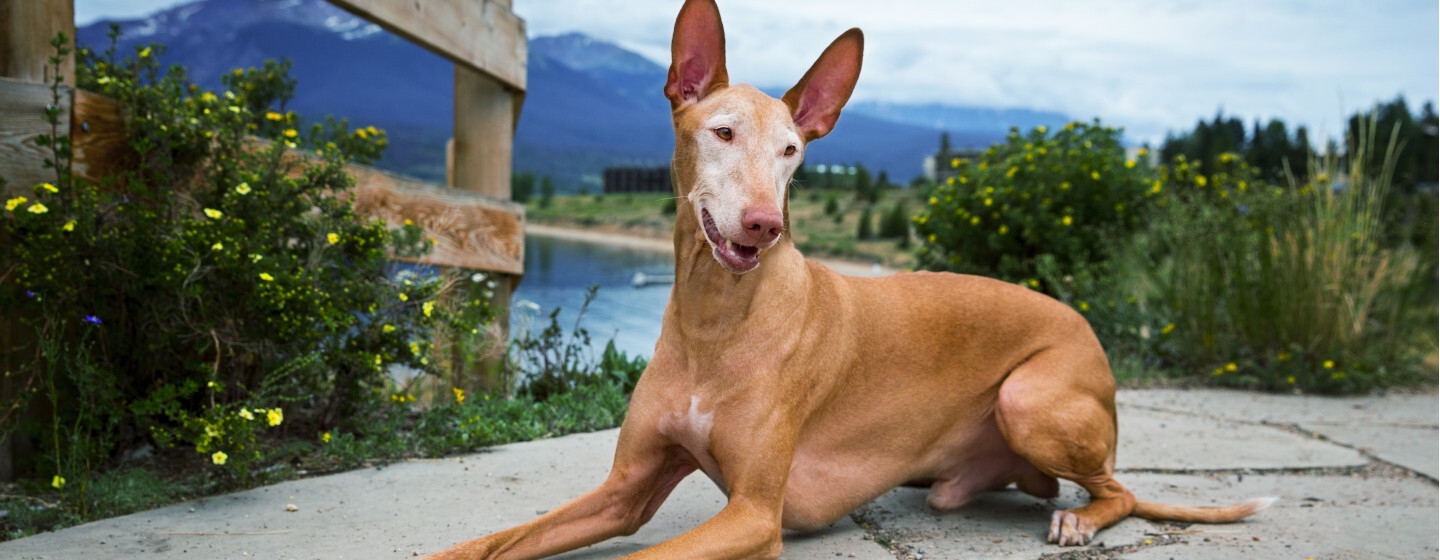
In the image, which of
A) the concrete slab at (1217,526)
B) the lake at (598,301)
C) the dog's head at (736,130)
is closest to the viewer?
the dog's head at (736,130)

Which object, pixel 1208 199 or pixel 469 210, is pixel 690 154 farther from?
pixel 1208 199

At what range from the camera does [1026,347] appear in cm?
361

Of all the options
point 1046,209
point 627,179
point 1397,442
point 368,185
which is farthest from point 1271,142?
point 368,185

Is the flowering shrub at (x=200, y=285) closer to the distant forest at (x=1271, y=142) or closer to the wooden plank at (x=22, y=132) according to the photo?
the wooden plank at (x=22, y=132)

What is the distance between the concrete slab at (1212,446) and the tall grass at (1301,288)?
144 cm

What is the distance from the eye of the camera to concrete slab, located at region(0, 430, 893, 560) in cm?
309

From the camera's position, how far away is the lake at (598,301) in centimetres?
639

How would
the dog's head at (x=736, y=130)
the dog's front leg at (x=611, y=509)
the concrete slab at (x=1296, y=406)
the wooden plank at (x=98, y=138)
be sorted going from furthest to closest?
the concrete slab at (x=1296, y=406) → the wooden plank at (x=98, y=138) → the dog's front leg at (x=611, y=509) → the dog's head at (x=736, y=130)

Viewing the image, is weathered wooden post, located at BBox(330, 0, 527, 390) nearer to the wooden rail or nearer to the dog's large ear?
the wooden rail

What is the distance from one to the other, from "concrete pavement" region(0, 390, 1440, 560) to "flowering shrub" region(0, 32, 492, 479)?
0.38 meters

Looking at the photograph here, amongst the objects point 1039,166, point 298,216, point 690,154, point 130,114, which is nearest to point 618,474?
point 690,154

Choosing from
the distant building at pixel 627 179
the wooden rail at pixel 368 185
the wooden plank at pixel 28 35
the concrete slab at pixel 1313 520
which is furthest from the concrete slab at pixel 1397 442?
the distant building at pixel 627 179

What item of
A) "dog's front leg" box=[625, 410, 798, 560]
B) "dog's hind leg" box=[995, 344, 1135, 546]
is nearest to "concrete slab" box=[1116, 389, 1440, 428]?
"dog's hind leg" box=[995, 344, 1135, 546]

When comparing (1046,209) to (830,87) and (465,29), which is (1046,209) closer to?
(465,29)
